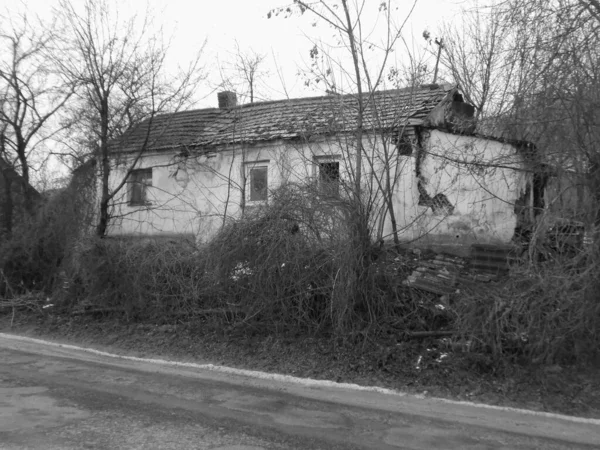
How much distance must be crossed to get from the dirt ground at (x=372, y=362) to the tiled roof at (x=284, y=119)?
372 cm

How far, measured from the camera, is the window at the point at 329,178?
8.98 m

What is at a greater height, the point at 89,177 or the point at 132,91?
the point at 132,91

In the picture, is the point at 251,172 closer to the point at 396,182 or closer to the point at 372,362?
the point at 396,182

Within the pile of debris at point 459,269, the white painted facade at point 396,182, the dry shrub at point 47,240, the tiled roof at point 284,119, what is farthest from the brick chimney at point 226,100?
the pile of debris at point 459,269

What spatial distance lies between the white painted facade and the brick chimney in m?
3.07

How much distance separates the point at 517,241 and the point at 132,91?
8.36 m

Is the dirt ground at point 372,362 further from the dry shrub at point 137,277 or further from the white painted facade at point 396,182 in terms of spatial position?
the white painted facade at point 396,182

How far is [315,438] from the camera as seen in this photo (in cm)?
528

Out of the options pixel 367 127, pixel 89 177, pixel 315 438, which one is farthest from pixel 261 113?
pixel 315 438

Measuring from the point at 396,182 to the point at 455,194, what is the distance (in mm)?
2025

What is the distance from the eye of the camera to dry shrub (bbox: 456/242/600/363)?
22.3ft

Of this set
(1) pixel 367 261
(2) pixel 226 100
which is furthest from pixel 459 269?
(2) pixel 226 100

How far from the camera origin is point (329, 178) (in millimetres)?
9266

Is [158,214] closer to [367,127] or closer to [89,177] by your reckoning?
[89,177]
